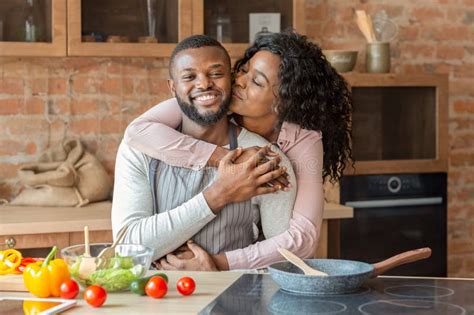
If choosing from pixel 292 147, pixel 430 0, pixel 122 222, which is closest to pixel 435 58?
pixel 430 0

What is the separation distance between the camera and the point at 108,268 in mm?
2334

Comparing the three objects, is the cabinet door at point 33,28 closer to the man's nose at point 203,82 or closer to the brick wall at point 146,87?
the brick wall at point 146,87

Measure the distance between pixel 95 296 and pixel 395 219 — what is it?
2849 millimetres

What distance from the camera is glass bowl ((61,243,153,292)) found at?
230 centimetres

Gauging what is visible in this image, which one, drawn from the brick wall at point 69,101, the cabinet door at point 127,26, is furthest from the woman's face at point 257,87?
the brick wall at point 69,101

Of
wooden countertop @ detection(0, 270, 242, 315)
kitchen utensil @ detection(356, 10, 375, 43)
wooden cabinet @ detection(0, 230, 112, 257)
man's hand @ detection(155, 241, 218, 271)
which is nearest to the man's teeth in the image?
man's hand @ detection(155, 241, 218, 271)

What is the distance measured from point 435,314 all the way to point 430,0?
3693 mm

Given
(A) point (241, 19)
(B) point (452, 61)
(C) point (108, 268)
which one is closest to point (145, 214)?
(C) point (108, 268)

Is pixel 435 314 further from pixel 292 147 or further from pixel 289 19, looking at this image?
pixel 289 19

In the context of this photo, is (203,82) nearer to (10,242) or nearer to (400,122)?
(10,242)

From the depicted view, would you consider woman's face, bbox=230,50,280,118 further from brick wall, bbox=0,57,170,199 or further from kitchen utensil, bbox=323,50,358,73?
brick wall, bbox=0,57,170,199

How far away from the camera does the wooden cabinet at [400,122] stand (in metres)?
4.74

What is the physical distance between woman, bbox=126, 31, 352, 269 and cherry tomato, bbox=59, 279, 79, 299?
2.37 ft

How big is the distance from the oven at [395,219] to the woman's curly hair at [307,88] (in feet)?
5.01
